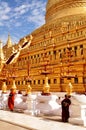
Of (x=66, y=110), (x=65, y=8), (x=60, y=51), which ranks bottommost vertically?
(x=66, y=110)

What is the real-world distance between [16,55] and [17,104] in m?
25.4

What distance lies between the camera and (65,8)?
39938 mm

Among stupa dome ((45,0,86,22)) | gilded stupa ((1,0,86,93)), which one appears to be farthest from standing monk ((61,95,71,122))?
stupa dome ((45,0,86,22))

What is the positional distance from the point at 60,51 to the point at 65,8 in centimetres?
1131

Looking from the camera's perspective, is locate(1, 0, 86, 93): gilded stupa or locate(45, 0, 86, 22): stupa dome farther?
locate(45, 0, 86, 22): stupa dome

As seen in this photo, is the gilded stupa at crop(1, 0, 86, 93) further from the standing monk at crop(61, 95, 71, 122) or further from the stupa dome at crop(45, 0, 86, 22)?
the standing monk at crop(61, 95, 71, 122)

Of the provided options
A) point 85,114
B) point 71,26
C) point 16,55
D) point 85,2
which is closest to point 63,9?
point 85,2

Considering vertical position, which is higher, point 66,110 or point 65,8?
point 65,8

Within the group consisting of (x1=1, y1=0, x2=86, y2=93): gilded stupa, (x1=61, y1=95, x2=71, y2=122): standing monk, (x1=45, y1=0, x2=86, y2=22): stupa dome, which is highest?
(x1=45, y1=0, x2=86, y2=22): stupa dome

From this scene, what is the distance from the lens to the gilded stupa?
2595 centimetres

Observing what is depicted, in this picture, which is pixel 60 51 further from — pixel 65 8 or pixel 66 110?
pixel 66 110

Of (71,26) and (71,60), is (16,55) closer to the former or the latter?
(71,26)

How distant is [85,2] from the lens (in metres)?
39.4

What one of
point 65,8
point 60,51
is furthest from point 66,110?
point 65,8
